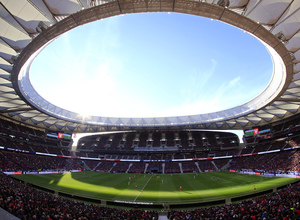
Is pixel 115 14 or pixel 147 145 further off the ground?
pixel 115 14

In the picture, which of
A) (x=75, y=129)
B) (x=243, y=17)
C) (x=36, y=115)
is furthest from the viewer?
(x=75, y=129)

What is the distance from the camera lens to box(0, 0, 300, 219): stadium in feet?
51.7

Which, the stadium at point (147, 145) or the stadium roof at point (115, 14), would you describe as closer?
the stadium roof at point (115, 14)

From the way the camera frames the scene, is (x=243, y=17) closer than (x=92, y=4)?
No

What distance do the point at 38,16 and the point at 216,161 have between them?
2672 inches

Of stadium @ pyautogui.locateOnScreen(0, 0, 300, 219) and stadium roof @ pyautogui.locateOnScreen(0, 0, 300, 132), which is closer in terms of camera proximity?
stadium roof @ pyautogui.locateOnScreen(0, 0, 300, 132)

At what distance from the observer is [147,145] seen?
76.4 meters

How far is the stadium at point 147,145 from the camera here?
15750 millimetres

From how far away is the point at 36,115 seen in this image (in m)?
51.4

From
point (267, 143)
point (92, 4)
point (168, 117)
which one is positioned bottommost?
point (267, 143)

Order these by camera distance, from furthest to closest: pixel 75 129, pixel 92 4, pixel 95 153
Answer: pixel 95 153 → pixel 75 129 → pixel 92 4

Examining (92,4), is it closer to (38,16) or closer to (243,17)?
(38,16)

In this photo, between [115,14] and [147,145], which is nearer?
[115,14]

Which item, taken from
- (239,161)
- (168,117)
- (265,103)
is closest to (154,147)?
(168,117)
